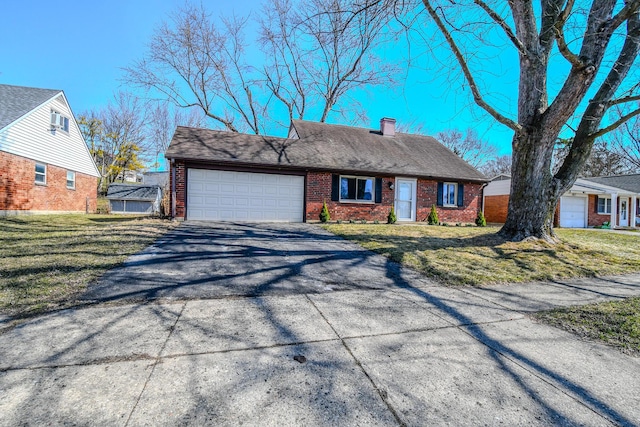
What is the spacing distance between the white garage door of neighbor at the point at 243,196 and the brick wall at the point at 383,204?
0.54 meters

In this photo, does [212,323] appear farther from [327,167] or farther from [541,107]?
[327,167]

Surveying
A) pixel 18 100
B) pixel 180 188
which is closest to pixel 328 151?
pixel 180 188

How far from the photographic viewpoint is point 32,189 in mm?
12320

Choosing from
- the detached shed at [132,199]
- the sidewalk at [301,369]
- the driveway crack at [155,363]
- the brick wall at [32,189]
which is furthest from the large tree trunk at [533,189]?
the detached shed at [132,199]

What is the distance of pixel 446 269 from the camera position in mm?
4770

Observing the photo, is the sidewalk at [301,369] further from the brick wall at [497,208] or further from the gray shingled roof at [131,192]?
the gray shingled roof at [131,192]

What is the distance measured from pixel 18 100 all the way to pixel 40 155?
8.67 ft

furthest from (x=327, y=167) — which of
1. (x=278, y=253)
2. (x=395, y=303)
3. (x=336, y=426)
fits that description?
(x=336, y=426)

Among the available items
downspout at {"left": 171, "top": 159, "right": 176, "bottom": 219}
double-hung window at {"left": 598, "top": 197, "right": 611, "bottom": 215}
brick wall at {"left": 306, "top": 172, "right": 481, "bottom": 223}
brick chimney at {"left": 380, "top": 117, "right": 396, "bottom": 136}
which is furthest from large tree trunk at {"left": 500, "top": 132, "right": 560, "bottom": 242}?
double-hung window at {"left": 598, "top": 197, "right": 611, "bottom": 215}

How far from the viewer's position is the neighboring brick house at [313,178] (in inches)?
422

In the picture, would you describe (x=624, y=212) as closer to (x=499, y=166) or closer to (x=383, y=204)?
(x=499, y=166)

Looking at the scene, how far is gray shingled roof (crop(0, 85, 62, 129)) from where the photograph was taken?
1155 centimetres

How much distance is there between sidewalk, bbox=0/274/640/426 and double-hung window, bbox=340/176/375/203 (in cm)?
969

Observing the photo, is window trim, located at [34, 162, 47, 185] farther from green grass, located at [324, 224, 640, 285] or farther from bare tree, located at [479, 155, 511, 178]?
bare tree, located at [479, 155, 511, 178]
